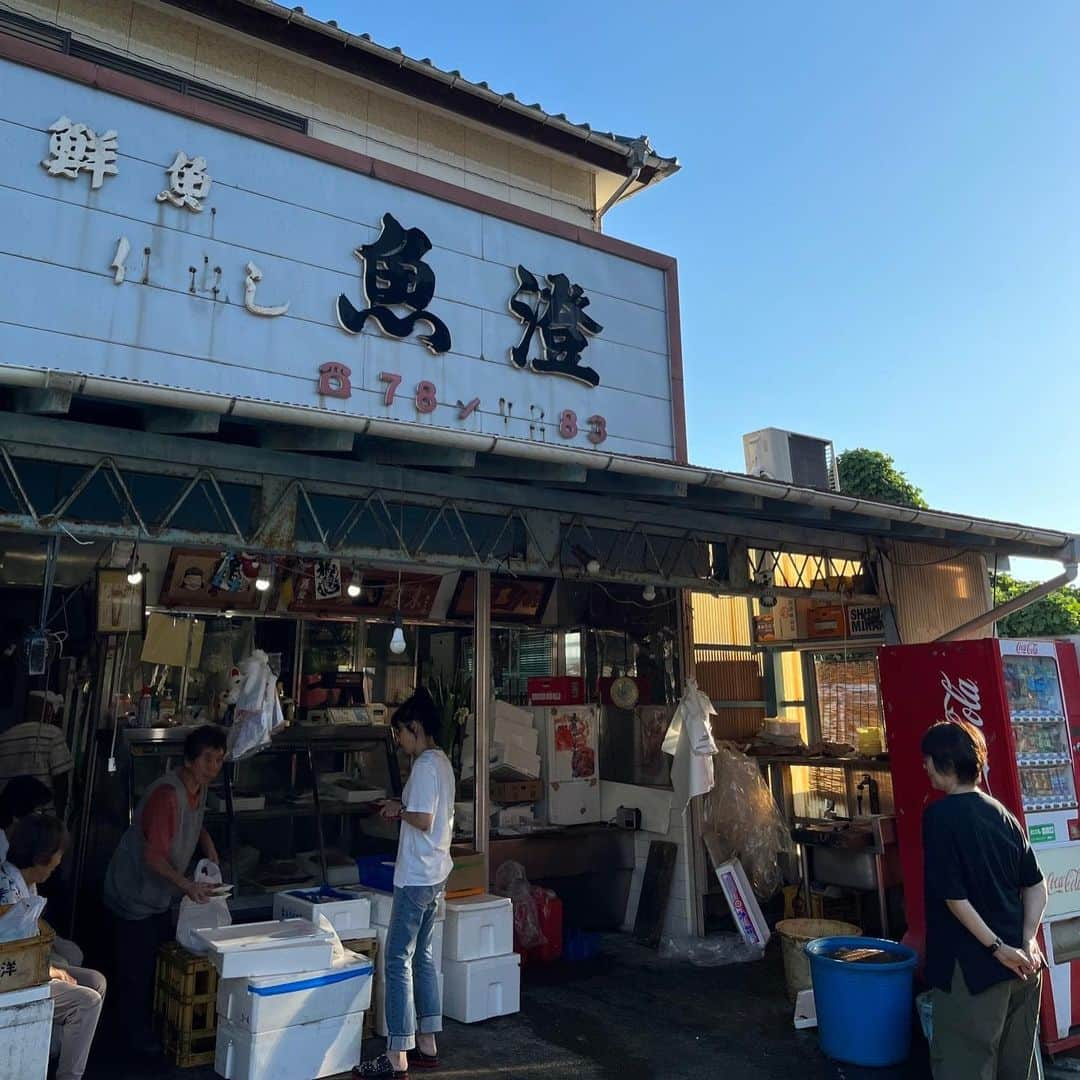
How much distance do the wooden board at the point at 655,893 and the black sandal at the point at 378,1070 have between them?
3.41 meters

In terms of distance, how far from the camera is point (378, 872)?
606 cm

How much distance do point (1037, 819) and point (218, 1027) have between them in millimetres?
4998

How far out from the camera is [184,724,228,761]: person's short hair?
5.38 m

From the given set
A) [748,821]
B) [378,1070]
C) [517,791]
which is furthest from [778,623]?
[378,1070]

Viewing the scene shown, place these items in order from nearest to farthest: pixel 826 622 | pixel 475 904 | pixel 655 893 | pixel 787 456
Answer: pixel 475 904
pixel 655 893
pixel 826 622
pixel 787 456

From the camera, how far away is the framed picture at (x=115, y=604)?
7.11 m

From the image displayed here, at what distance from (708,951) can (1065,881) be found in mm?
2938

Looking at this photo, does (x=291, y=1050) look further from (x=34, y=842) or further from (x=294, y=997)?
(x=34, y=842)

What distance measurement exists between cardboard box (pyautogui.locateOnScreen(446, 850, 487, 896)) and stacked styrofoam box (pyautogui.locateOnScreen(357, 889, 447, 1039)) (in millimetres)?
257

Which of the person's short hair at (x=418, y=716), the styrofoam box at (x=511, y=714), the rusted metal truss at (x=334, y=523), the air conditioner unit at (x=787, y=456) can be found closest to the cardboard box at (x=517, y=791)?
the styrofoam box at (x=511, y=714)

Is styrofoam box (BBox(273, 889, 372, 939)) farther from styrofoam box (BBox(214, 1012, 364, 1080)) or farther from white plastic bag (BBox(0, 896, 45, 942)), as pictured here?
white plastic bag (BBox(0, 896, 45, 942))

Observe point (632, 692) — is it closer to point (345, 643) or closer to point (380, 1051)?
point (345, 643)

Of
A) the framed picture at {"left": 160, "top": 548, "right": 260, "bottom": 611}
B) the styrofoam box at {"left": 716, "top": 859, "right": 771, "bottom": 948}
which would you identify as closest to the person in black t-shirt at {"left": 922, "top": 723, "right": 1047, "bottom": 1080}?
the styrofoam box at {"left": 716, "top": 859, "right": 771, "bottom": 948}

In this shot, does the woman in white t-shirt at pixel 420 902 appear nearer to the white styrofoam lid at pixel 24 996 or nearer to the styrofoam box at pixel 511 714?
the white styrofoam lid at pixel 24 996
